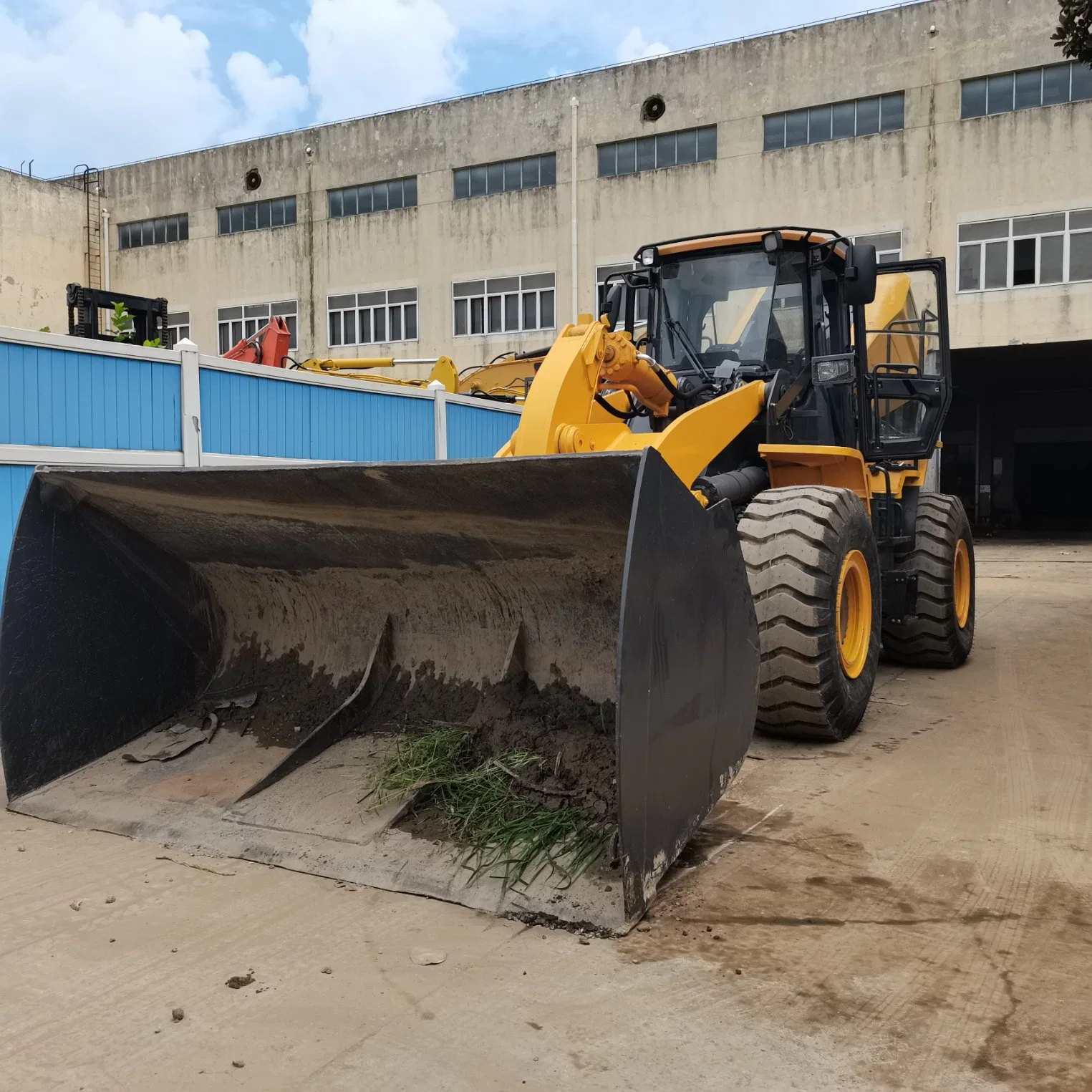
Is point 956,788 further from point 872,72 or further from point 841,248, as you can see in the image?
point 872,72

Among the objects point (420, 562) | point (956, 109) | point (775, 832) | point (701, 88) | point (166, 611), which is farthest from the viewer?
point (701, 88)

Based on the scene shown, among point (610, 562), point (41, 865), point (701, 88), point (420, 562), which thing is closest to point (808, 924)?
point (610, 562)

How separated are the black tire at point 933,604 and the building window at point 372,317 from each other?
1945 centimetres

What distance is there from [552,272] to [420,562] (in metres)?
20.2

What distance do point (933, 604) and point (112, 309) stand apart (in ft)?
38.6

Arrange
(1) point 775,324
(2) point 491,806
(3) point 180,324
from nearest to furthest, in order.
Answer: (2) point 491,806, (1) point 775,324, (3) point 180,324

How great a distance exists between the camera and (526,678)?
4051 mm

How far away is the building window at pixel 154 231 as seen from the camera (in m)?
28.4

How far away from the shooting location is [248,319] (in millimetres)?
27297

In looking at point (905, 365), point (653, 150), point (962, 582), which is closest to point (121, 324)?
point (905, 365)

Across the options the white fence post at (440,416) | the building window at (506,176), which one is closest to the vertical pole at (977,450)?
the building window at (506,176)

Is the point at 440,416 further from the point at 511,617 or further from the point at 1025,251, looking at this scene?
the point at 1025,251

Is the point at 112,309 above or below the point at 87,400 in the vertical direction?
above

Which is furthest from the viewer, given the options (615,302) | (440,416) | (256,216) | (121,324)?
(256,216)
